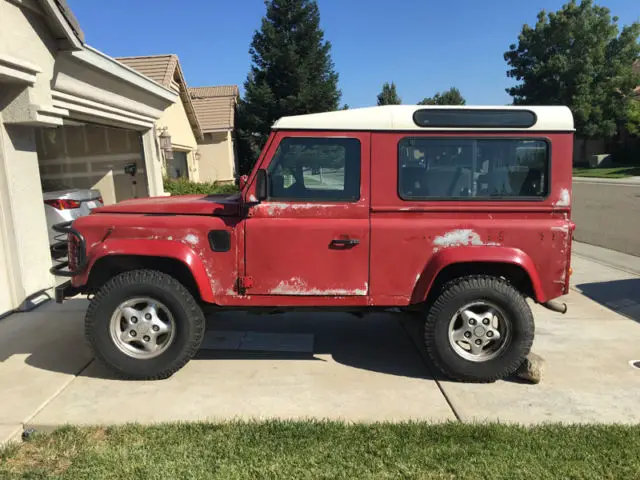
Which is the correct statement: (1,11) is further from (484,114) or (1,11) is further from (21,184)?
(484,114)

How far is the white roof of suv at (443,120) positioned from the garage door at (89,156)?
731 centimetres

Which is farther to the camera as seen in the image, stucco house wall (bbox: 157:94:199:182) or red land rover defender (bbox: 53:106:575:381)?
stucco house wall (bbox: 157:94:199:182)

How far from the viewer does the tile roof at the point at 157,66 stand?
14977mm

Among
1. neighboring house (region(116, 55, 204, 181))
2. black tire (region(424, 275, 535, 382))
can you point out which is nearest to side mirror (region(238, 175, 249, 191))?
black tire (region(424, 275, 535, 382))

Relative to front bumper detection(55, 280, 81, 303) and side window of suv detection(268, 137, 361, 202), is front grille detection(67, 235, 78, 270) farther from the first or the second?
side window of suv detection(268, 137, 361, 202)

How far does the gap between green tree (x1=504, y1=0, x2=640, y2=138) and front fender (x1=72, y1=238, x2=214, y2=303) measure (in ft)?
149

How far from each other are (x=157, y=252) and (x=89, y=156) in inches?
295

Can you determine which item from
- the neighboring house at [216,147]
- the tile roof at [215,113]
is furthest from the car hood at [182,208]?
the tile roof at [215,113]

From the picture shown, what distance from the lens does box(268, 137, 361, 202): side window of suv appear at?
390 centimetres

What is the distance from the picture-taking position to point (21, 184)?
559 centimetres

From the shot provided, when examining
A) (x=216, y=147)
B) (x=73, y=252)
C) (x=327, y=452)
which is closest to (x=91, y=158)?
(x=73, y=252)

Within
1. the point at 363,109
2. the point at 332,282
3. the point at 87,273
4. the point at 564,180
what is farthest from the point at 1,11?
the point at 564,180

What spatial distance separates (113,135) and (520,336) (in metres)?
9.03

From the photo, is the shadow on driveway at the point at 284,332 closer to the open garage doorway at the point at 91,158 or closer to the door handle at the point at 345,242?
the door handle at the point at 345,242
